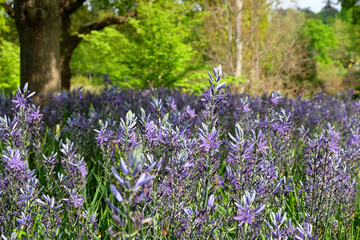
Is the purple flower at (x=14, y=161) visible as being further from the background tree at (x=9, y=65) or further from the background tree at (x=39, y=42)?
the background tree at (x=9, y=65)

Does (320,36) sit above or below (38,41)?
above

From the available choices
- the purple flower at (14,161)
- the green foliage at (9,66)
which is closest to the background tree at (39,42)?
the purple flower at (14,161)

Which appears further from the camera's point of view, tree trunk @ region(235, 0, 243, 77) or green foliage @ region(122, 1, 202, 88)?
tree trunk @ region(235, 0, 243, 77)

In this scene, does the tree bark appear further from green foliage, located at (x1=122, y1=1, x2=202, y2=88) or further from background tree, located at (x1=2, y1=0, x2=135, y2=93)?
background tree, located at (x1=2, y1=0, x2=135, y2=93)

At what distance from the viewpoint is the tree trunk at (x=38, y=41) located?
20.4ft

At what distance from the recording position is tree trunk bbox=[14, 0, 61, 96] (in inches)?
245

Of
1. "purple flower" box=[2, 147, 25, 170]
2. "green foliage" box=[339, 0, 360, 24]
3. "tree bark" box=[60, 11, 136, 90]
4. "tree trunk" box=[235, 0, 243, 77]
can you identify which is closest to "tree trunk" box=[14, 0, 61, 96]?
"purple flower" box=[2, 147, 25, 170]

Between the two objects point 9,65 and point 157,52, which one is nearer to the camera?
point 157,52

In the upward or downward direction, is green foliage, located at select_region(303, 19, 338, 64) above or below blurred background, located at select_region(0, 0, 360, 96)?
above

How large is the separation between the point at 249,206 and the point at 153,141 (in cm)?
103

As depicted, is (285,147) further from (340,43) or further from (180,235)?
(340,43)

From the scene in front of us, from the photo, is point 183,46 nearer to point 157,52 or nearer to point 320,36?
point 157,52

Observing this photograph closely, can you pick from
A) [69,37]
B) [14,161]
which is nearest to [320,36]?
[69,37]

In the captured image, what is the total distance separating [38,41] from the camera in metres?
6.36
